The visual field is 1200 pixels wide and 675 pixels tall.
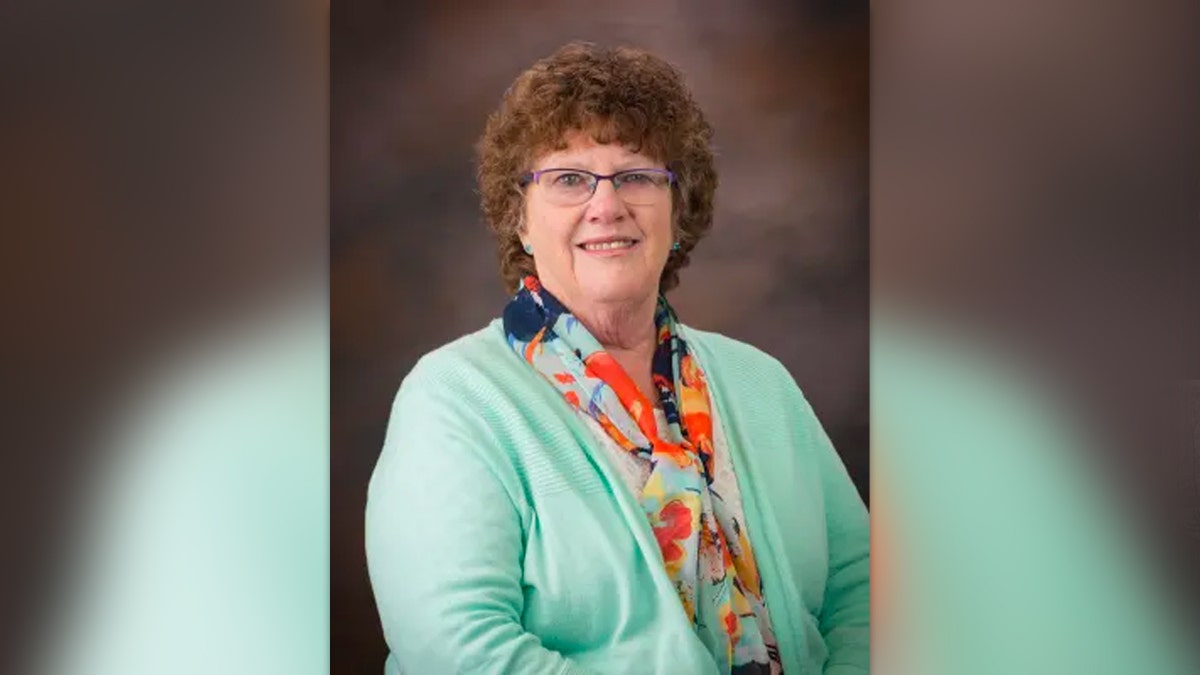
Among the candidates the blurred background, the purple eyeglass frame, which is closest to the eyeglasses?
the purple eyeglass frame

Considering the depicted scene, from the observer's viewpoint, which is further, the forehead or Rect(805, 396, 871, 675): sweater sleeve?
Rect(805, 396, 871, 675): sweater sleeve

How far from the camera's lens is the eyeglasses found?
1.96 metres

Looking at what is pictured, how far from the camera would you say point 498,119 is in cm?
200

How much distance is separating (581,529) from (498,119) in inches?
22.5

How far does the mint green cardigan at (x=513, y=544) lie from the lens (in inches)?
75.6

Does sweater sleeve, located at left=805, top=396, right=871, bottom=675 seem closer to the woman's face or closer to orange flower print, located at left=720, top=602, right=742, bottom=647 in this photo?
orange flower print, located at left=720, top=602, right=742, bottom=647

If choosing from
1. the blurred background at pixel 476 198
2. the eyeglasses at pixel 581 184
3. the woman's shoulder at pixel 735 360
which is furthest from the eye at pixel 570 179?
the woman's shoulder at pixel 735 360
